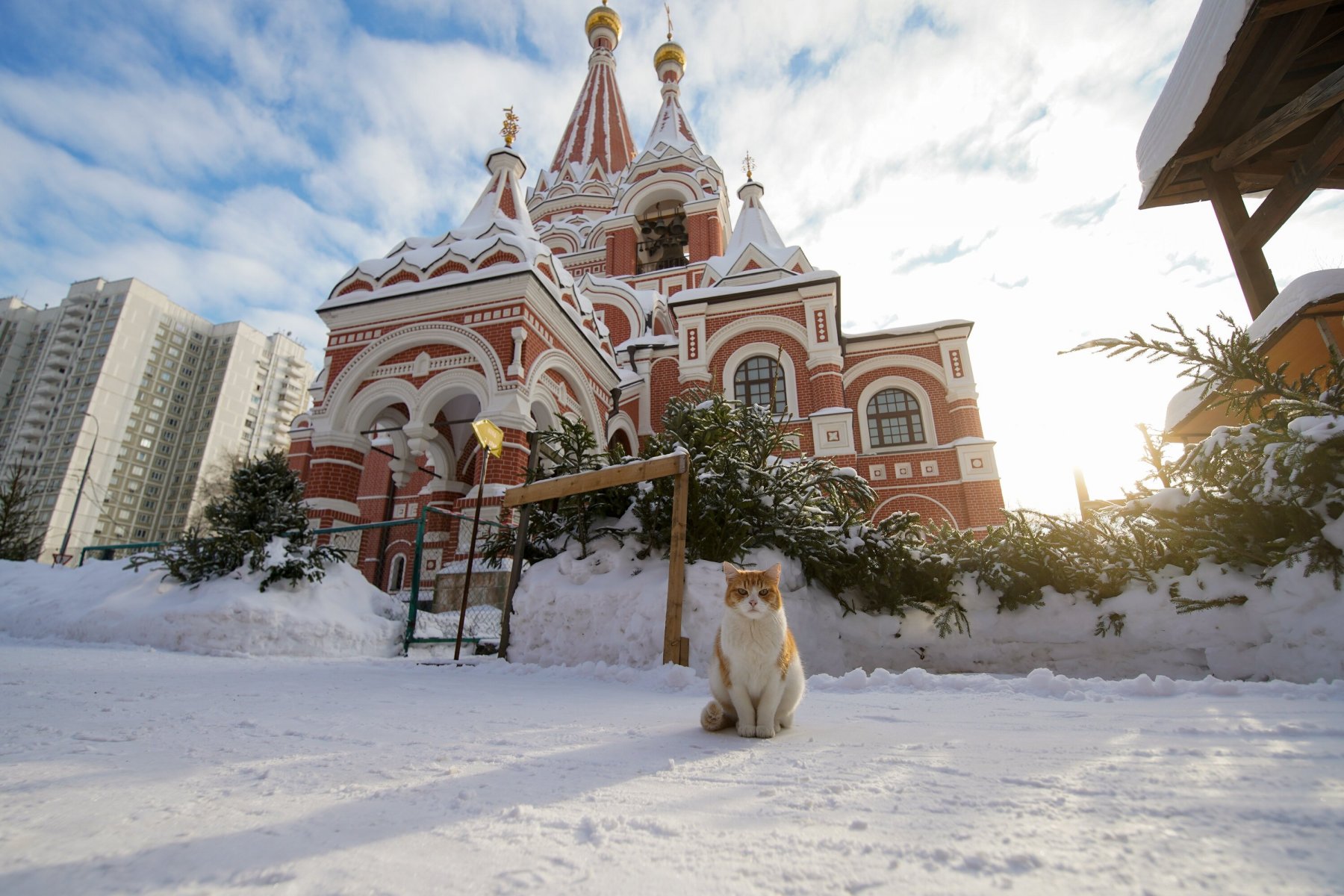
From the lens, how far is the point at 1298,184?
547 centimetres

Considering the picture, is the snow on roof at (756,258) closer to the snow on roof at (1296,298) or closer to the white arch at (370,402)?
the white arch at (370,402)

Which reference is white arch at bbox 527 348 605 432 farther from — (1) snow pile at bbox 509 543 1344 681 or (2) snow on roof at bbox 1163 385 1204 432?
(2) snow on roof at bbox 1163 385 1204 432

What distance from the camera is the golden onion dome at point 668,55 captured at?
28.0 metres

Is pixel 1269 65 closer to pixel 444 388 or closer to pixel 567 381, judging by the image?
pixel 567 381

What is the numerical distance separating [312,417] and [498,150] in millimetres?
7032

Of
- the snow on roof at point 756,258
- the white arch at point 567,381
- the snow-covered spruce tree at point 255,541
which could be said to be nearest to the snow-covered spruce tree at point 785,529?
the snow-covered spruce tree at point 255,541

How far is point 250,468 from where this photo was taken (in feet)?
24.1

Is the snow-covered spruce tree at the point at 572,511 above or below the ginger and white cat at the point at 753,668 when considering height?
above

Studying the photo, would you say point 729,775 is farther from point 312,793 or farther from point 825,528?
point 825,528

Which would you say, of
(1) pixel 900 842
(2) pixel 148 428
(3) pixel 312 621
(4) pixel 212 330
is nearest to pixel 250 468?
(3) pixel 312 621

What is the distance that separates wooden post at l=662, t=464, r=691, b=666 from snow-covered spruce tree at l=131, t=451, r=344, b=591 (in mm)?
4833

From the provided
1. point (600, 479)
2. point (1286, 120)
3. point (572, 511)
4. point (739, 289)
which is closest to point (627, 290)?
point (739, 289)

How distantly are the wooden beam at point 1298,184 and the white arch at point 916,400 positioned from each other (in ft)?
28.9

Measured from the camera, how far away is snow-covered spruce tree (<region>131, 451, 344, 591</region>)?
22.5 feet
